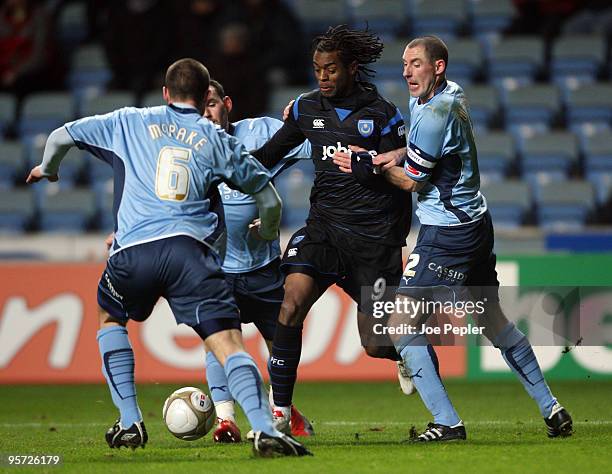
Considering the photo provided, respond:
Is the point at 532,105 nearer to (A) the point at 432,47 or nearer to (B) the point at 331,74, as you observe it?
(B) the point at 331,74

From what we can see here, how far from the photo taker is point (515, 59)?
15375 millimetres

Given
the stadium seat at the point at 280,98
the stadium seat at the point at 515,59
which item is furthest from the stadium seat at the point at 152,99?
the stadium seat at the point at 515,59

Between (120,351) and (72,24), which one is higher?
(72,24)

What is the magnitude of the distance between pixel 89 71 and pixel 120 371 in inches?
423

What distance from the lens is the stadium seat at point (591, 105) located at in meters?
14.6

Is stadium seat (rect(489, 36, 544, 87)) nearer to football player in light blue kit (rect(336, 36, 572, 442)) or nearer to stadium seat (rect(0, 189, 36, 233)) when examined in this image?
stadium seat (rect(0, 189, 36, 233))

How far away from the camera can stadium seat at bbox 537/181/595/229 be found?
13.5 m

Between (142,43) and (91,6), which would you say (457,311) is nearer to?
(142,43)

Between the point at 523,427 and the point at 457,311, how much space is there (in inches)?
45.2

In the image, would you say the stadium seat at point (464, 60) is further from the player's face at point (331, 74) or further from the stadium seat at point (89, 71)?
the player's face at point (331, 74)

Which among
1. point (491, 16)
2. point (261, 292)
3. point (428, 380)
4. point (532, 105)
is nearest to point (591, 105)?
point (532, 105)

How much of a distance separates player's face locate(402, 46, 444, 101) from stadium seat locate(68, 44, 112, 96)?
991cm

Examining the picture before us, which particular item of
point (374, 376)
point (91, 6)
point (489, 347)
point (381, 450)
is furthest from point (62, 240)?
point (381, 450)

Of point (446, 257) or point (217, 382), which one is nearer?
point (446, 257)
